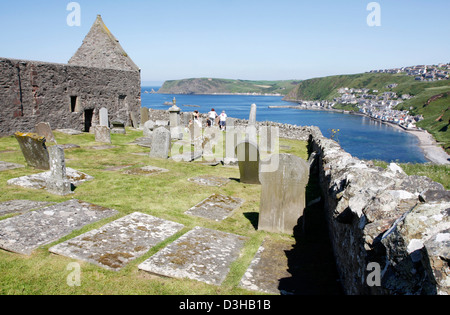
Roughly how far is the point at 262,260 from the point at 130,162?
27.2 ft

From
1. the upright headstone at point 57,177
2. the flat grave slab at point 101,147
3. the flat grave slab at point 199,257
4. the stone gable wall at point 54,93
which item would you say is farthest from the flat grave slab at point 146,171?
the stone gable wall at point 54,93

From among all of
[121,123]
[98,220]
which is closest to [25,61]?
[121,123]

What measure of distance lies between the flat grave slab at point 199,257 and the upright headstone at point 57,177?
12.3 feet

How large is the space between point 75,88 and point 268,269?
1802 cm

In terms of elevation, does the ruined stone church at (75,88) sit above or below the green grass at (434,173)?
above

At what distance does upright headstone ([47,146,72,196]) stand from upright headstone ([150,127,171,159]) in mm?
5417

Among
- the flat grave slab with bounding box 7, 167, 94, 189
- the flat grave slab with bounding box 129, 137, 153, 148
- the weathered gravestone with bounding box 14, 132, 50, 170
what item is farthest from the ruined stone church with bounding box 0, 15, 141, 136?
the flat grave slab with bounding box 7, 167, 94, 189

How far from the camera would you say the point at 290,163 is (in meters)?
6.04

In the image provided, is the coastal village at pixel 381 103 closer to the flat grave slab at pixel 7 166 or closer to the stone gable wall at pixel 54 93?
the stone gable wall at pixel 54 93

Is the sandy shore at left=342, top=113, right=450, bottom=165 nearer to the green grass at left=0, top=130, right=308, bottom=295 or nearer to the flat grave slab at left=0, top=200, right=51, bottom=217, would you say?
the green grass at left=0, top=130, right=308, bottom=295

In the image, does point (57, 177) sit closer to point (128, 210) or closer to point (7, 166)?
point (128, 210)

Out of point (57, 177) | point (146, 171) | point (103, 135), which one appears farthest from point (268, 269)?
point (103, 135)

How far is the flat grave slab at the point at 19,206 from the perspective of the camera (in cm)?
610
